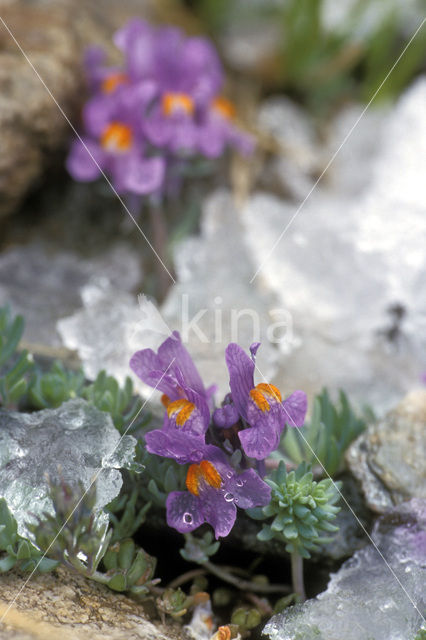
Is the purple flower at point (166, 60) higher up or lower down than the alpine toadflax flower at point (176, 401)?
higher up

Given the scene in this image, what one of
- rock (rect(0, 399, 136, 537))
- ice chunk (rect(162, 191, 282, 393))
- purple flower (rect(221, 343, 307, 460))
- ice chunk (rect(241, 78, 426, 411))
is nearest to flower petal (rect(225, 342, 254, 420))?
purple flower (rect(221, 343, 307, 460))

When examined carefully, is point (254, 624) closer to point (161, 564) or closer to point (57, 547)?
point (161, 564)

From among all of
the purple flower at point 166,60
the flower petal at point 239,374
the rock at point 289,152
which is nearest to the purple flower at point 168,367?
the flower petal at point 239,374

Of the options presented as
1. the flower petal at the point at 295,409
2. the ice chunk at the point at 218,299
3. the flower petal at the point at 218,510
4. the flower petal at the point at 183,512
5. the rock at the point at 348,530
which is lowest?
the ice chunk at the point at 218,299

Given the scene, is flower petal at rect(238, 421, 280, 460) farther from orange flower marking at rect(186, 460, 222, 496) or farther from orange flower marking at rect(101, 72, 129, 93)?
orange flower marking at rect(101, 72, 129, 93)

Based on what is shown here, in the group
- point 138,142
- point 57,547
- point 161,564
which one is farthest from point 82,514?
point 138,142

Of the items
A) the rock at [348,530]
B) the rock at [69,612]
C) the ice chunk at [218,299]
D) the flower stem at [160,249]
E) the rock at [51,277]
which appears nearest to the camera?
the rock at [69,612]

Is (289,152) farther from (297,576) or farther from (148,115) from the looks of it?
(297,576)

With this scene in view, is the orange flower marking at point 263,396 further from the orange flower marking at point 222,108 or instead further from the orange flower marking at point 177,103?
the orange flower marking at point 222,108
